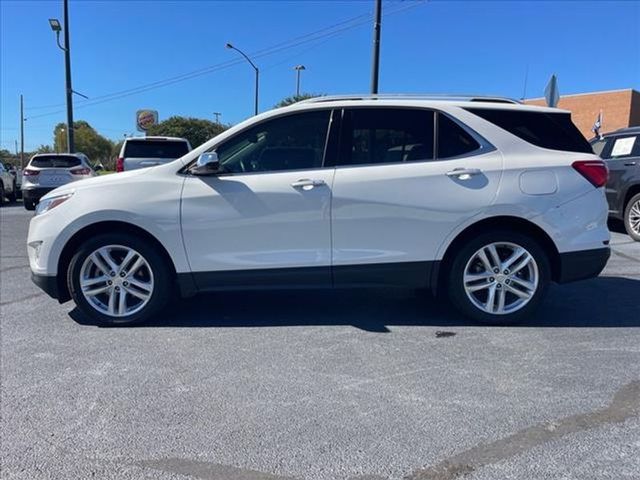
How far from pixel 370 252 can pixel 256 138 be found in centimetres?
134

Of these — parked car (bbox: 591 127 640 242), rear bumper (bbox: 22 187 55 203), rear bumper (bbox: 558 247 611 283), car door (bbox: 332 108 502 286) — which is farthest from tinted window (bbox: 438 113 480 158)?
rear bumper (bbox: 22 187 55 203)

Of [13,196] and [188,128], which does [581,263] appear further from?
[188,128]

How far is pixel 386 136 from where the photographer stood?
4344 millimetres

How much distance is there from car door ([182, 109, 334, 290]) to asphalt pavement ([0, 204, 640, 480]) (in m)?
0.51

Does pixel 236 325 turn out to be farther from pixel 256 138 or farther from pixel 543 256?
pixel 543 256

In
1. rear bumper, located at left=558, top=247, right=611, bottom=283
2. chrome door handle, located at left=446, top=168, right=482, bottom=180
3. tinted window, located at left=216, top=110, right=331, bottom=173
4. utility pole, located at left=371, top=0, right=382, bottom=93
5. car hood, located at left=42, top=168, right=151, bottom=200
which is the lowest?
rear bumper, located at left=558, top=247, right=611, bottom=283

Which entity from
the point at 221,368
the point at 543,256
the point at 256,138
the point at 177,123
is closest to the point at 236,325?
the point at 221,368

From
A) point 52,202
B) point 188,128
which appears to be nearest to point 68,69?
point 52,202

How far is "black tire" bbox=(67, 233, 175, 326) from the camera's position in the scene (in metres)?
4.28

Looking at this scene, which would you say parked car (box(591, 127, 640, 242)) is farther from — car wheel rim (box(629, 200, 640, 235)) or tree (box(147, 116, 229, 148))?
tree (box(147, 116, 229, 148))

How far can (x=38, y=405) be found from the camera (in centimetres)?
311

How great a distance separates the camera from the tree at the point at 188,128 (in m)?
63.2

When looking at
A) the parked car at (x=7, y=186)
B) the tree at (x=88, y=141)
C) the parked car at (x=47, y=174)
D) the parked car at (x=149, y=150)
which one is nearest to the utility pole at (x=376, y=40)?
the parked car at (x=149, y=150)

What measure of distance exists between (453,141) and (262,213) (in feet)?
5.52
